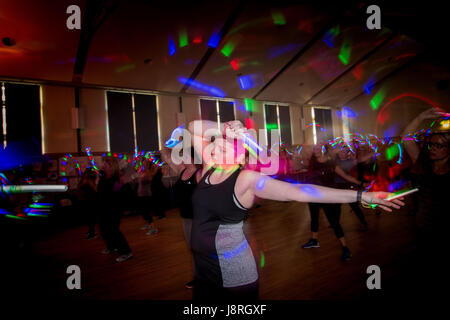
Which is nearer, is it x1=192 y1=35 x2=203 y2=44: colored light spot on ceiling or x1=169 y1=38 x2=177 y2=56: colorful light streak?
x1=169 y1=38 x2=177 y2=56: colorful light streak

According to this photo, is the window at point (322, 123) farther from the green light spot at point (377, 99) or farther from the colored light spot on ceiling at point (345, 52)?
the colored light spot on ceiling at point (345, 52)

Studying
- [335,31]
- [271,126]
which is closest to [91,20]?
[335,31]

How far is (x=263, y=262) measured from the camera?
3.27 metres

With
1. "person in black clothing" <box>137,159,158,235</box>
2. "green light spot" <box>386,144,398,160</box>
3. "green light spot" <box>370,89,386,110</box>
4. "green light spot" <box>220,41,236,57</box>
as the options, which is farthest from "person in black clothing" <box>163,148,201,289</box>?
"green light spot" <box>370,89,386,110</box>

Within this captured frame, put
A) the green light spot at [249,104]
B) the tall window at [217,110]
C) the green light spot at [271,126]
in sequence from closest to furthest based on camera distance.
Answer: the tall window at [217,110] < the green light spot at [249,104] < the green light spot at [271,126]

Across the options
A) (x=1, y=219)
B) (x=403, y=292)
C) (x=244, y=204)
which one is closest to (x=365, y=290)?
(x=403, y=292)

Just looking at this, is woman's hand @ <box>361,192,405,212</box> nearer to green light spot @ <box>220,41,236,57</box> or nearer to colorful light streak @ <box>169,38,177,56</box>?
colorful light streak @ <box>169,38,177,56</box>

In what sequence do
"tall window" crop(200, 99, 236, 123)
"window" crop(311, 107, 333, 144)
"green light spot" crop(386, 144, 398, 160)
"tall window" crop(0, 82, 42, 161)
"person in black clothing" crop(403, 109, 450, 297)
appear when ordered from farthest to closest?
"window" crop(311, 107, 333, 144), "tall window" crop(200, 99, 236, 123), "green light spot" crop(386, 144, 398, 160), "tall window" crop(0, 82, 42, 161), "person in black clothing" crop(403, 109, 450, 297)

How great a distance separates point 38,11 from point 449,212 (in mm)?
7433

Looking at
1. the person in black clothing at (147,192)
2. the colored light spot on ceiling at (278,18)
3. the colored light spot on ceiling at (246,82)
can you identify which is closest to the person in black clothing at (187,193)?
the person in black clothing at (147,192)

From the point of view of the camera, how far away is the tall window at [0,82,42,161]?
6.71 meters

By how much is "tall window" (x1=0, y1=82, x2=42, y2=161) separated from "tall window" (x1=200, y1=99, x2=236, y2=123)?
18.6 feet

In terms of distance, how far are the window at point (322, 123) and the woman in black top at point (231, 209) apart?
12.8 meters

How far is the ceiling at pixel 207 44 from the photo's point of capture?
5.23 metres
